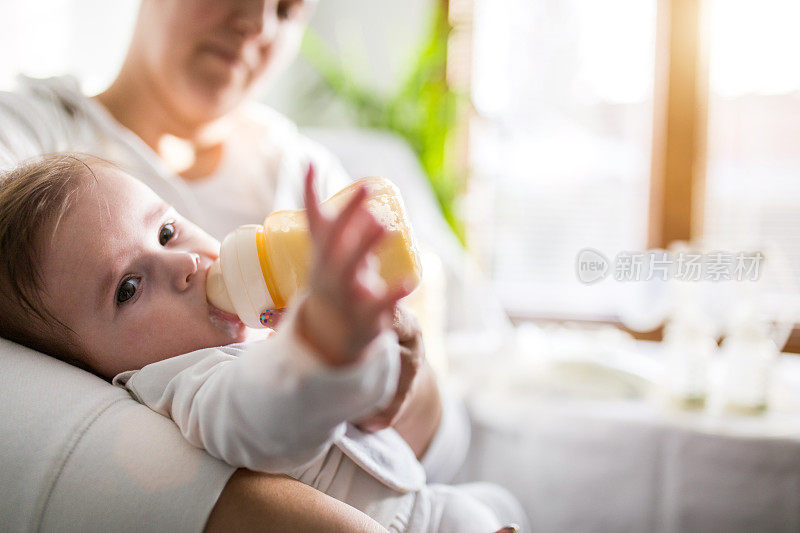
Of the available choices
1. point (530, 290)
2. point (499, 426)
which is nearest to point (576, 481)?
point (499, 426)

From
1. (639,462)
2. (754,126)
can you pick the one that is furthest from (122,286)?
(754,126)

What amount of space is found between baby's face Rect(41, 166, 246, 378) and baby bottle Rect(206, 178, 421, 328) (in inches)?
1.7

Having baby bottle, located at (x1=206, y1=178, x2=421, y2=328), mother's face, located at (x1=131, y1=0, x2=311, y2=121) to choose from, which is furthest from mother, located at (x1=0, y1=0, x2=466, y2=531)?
baby bottle, located at (x1=206, y1=178, x2=421, y2=328)

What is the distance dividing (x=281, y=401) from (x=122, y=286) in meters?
0.27

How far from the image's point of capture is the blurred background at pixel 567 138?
133 cm

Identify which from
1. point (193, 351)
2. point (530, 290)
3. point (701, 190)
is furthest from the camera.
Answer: point (530, 290)

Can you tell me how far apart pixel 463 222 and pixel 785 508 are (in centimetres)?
151

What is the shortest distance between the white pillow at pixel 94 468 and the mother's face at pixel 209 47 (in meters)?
0.54

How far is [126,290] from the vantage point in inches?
22.0

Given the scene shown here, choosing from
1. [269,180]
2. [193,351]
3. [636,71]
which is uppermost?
[636,71]

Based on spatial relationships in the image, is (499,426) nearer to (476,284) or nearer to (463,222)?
(476,284)

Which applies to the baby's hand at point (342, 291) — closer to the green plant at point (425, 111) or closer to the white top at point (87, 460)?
the white top at point (87, 460)

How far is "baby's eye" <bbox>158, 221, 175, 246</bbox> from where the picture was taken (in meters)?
0.59

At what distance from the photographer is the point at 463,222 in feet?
7.88
